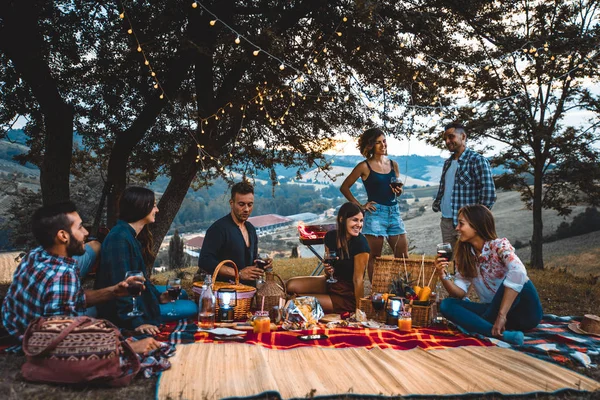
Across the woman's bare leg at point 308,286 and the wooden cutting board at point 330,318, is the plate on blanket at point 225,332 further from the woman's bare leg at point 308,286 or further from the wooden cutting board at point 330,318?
the woman's bare leg at point 308,286

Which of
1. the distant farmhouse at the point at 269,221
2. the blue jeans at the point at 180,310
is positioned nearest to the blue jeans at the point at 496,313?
the blue jeans at the point at 180,310

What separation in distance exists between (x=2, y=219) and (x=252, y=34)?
20730 mm

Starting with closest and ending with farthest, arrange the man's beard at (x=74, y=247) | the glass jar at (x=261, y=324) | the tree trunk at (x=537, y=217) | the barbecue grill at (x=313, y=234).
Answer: the man's beard at (x=74, y=247)
the glass jar at (x=261, y=324)
the barbecue grill at (x=313, y=234)
the tree trunk at (x=537, y=217)

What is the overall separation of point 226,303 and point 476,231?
2.40 meters

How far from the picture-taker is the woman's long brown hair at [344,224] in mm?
4676

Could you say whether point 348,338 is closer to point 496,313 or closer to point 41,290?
point 496,313

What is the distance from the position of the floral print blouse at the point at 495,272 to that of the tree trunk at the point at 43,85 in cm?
565

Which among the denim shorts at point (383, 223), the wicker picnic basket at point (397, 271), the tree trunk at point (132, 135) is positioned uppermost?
the tree trunk at point (132, 135)

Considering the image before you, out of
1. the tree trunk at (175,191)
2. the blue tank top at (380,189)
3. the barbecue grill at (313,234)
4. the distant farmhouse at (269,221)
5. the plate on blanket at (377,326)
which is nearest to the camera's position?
the plate on blanket at (377,326)

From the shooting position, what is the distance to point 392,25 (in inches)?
249

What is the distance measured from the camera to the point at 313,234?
21.5ft

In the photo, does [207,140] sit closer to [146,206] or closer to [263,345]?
[146,206]

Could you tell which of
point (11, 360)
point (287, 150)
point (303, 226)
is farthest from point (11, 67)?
point (11, 360)

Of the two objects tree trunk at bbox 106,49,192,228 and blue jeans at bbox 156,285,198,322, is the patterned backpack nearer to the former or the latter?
blue jeans at bbox 156,285,198,322
